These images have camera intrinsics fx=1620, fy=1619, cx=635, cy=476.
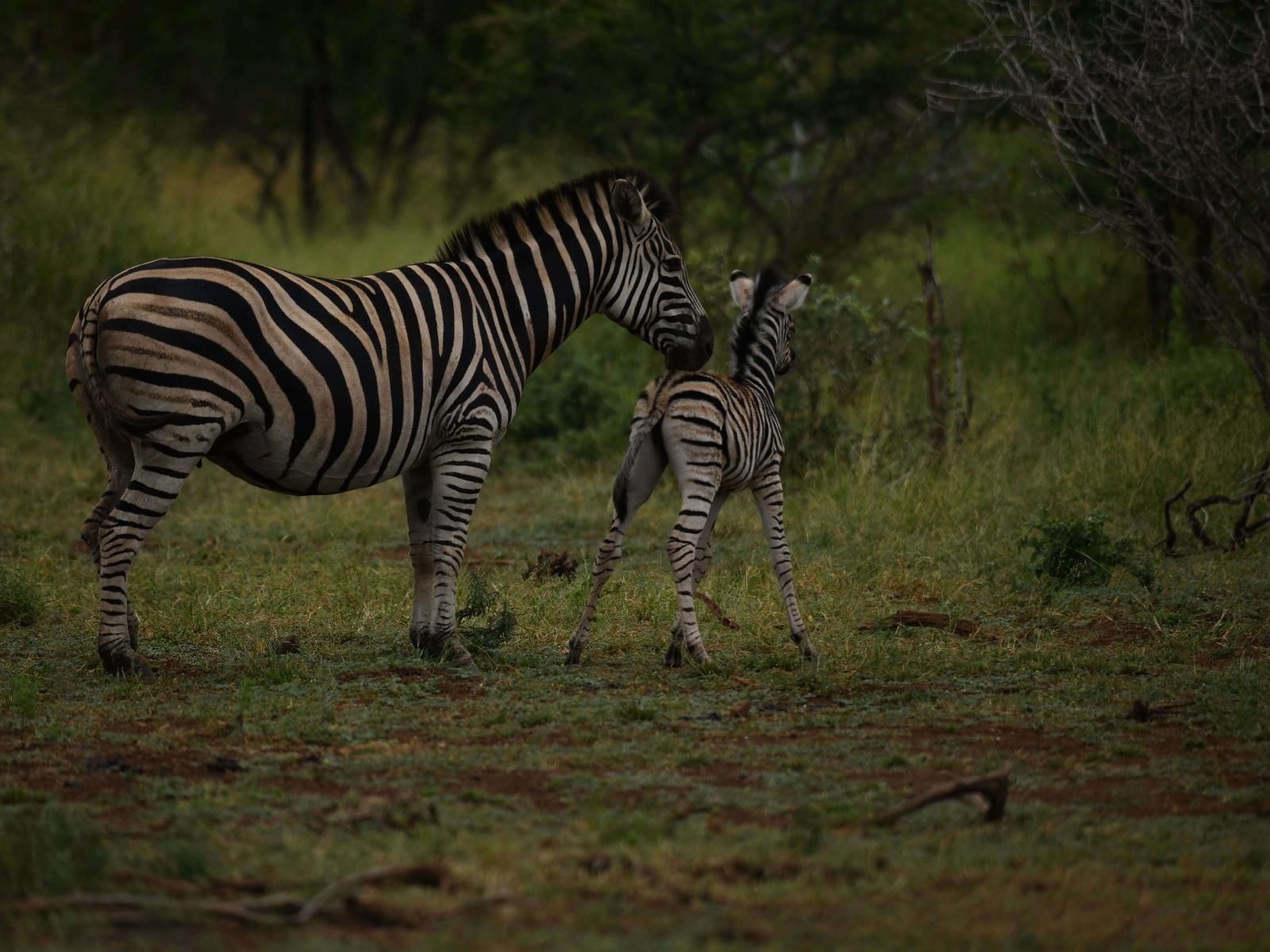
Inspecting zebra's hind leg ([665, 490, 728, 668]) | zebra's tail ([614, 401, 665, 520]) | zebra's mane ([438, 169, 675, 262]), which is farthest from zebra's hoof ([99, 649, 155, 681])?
zebra's mane ([438, 169, 675, 262])

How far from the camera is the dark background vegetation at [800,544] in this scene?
4.71 m

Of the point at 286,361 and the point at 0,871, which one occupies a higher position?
the point at 286,361

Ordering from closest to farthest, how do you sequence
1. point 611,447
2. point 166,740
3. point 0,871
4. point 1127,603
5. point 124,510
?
point 0,871 → point 166,740 → point 124,510 → point 1127,603 → point 611,447

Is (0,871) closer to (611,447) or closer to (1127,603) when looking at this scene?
(1127,603)

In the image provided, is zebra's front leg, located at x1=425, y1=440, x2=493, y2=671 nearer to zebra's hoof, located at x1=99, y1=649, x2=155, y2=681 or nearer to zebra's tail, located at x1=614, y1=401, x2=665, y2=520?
zebra's tail, located at x1=614, y1=401, x2=665, y2=520

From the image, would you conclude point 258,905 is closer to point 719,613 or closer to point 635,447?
point 635,447

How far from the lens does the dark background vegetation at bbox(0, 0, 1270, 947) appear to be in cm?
471

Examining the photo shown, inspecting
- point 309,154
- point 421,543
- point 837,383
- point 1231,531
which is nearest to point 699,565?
point 421,543

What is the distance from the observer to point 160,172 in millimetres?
16578

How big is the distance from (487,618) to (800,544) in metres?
2.73

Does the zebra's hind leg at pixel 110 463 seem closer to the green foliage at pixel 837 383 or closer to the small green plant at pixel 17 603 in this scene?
the small green plant at pixel 17 603

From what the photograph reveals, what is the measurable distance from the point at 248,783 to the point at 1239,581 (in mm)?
5802

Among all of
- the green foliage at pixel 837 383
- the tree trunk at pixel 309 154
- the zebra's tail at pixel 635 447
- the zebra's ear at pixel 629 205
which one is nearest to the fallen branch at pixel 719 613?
the zebra's tail at pixel 635 447

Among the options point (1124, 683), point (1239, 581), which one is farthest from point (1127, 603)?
point (1124, 683)
